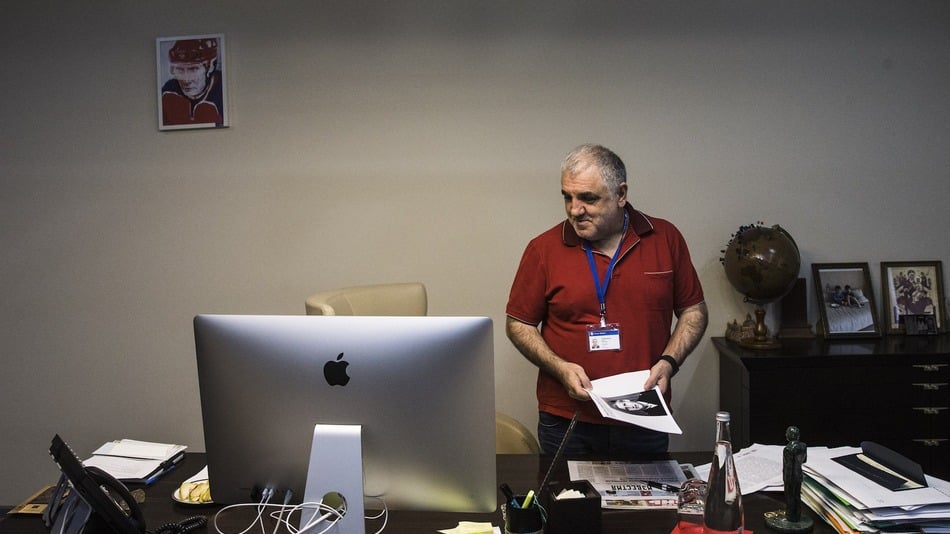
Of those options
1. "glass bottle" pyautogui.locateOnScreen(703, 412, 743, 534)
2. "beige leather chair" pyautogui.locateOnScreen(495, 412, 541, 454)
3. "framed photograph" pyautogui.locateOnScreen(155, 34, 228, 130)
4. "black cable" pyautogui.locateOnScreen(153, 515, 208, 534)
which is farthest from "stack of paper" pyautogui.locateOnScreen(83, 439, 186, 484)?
"framed photograph" pyautogui.locateOnScreen(155, 34, 228, 130)

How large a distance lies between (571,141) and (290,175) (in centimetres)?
145

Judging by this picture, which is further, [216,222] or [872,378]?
[216,222]

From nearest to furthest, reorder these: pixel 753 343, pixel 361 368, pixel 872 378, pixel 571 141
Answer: pixel 361 368 < pixel 872 378 < pixel 753 343 < pixel 571 141

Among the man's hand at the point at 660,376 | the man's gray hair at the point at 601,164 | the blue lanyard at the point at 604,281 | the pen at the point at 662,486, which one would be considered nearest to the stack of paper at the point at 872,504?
the pen at the point at 662,486

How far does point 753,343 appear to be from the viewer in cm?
338

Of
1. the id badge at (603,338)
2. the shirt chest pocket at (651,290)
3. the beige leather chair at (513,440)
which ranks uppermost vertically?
the shirt chest pocket at (651,290)

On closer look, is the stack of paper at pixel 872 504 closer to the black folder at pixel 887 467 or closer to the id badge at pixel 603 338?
the black folder at pixel 887 467

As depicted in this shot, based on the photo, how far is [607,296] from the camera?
7.97 feet

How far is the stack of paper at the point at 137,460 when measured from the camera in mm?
1924

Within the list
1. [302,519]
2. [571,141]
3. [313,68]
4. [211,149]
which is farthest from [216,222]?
[302,519]

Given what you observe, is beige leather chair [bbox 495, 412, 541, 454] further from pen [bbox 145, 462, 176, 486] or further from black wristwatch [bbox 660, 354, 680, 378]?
pen [bbox 145, 462, 176, 486]

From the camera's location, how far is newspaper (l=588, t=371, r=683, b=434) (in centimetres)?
Answer: 183

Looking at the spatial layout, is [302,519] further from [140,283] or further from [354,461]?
[140,283]

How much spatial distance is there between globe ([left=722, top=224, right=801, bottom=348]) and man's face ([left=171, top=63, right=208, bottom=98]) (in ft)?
9.03
